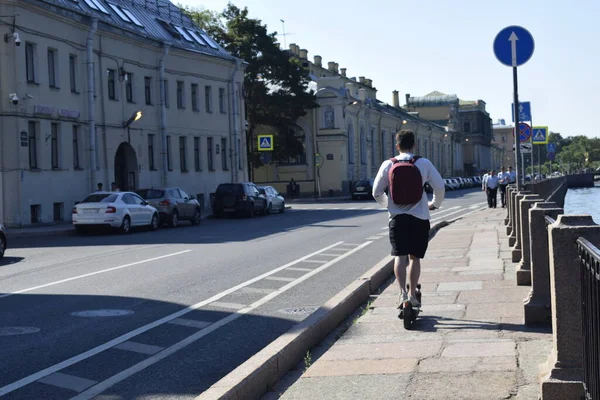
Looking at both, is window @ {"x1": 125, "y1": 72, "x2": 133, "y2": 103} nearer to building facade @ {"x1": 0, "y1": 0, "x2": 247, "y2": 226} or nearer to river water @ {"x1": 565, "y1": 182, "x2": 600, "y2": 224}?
building facade @ {"x1": 0, "y1": 0, "x2": 247, "y2": 226}

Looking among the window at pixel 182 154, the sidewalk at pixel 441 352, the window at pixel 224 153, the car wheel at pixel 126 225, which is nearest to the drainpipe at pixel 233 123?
the window at pixel 224 153

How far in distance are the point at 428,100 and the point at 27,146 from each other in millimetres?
117694

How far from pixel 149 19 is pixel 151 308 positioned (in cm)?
3691

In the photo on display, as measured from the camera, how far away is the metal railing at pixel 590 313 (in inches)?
165

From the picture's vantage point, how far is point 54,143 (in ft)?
111

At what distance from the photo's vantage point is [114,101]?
38.4 meters

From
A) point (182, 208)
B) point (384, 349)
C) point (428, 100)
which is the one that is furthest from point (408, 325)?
point (428, 100)

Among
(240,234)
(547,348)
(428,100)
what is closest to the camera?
(547,348)

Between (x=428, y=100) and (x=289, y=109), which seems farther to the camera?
(x=428, y=100)

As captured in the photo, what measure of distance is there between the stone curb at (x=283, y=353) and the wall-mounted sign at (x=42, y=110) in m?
23.5

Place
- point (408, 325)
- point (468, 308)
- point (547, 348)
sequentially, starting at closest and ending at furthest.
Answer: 1. point (547, 348)
2. point (408, 325)
3. point (468, 308)

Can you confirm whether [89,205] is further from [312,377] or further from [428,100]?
[428,100]

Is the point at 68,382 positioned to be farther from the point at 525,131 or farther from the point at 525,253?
the point at 525,131

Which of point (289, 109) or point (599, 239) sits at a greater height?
point (289, 109)
